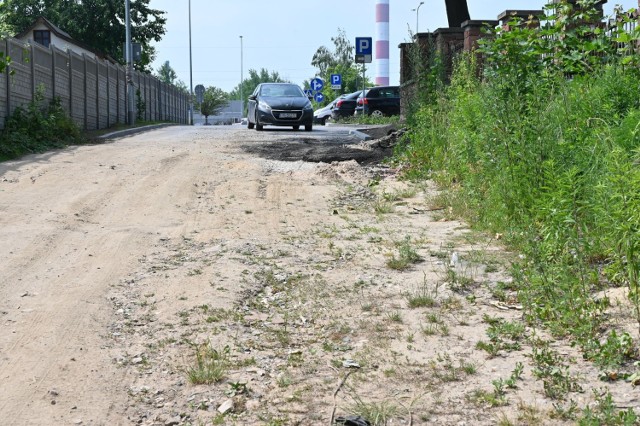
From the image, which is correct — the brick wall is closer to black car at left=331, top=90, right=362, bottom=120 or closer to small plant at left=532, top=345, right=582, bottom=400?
black car at left=331, top=90, right=362, bottom=120

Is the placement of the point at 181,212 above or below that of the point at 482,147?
below

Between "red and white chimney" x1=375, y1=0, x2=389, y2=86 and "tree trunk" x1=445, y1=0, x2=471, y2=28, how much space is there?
68.5 meters

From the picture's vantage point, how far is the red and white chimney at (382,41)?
92688 mm

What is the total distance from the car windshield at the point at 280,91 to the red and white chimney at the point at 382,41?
6263 centimetres

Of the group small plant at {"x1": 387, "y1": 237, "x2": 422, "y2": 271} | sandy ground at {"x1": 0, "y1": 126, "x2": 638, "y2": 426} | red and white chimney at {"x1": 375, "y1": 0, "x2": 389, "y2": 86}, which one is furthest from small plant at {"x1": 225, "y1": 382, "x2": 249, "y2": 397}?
red and white chimney at {"x1": 375, "y1": 0, "x2": 389, "y2": 86}

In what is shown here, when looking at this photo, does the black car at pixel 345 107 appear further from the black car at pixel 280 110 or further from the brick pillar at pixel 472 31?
the brick pillar at pixel 472 31

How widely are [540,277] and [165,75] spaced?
158 meters

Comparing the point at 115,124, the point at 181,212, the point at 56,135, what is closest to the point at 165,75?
the point at 115,124

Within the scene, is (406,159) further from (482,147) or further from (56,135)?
(56,135)

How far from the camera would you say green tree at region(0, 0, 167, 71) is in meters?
68.6

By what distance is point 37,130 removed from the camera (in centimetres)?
2039

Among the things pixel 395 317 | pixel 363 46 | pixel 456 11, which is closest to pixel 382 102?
pixel 363 46

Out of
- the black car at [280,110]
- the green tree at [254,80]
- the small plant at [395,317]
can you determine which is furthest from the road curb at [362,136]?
the green tree at [254,80]

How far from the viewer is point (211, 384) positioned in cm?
575
